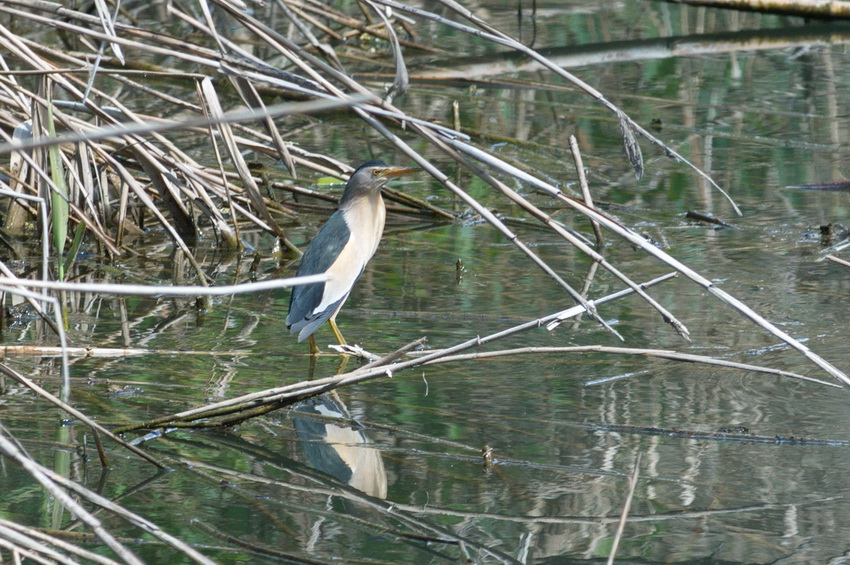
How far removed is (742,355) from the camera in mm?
3619

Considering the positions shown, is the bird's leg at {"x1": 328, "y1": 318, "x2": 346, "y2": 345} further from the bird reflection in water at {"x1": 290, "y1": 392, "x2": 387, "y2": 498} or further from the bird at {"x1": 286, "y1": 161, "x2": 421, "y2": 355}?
the bird reflection in water at {"x1": 290, "y1": 392, "x2": 387, "y2": 498}

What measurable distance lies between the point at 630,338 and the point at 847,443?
3.44 ft

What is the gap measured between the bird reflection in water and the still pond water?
1 centimetres

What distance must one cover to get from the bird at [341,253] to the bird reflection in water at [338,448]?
527 mm

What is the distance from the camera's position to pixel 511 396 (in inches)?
132

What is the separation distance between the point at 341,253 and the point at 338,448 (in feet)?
4.44

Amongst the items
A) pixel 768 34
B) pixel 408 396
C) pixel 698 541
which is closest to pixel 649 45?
pixel 768 34

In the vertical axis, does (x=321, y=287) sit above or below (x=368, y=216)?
below

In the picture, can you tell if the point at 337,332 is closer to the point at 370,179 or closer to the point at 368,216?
the point at 368,216

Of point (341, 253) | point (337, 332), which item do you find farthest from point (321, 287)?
point (341, 253)

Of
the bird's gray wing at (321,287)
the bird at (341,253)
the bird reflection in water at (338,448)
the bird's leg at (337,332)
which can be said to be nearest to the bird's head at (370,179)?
the bird at (341,253)

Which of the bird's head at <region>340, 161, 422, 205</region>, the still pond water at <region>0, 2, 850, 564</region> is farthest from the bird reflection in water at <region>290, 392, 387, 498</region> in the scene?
the bird's head at <region>340, 161, 422, 205</region>

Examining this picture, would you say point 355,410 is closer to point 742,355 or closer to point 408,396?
point 408,396

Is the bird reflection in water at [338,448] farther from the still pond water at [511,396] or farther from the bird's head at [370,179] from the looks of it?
the bird's head at [370,179]
